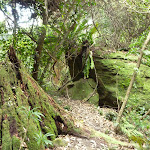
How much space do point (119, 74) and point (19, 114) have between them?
656 cm

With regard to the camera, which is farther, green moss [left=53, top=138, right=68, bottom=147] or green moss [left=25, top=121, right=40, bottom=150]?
green moss [left=53, top=138, right=68, bottom=147]

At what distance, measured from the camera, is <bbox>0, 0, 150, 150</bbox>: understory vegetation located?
8.05 ft

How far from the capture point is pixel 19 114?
2109mm

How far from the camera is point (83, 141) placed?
9.98 ft

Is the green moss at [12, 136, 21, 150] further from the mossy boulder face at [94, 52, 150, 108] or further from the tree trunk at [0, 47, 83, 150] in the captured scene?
the mossy boulder face at [94, 52, 150, 108]

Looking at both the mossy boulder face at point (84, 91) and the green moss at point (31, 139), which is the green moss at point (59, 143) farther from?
the mossy boulder face at point (84, 91)

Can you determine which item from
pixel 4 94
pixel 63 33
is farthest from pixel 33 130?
pixel 63 33

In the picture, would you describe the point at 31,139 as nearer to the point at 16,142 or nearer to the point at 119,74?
the point at 16,142

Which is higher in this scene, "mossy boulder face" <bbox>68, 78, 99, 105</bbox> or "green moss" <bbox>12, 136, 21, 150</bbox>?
"green moss" <bbox>12, 136, 21, 150</bbox>

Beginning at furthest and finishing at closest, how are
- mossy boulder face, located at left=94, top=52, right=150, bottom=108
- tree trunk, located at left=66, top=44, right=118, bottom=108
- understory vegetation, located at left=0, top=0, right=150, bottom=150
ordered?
tree trunk, located at left=66, top=44, right=118, bottom=108, mossy boulder face, located at left=94, top=52, right=150, bottom=108, understory vegetation, located at left=0, top=0, right=150, bottom=150

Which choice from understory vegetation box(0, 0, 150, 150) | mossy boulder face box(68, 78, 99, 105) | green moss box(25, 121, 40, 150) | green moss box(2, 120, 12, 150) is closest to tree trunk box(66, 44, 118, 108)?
understory vegetation box(0, 0, 150, 150)

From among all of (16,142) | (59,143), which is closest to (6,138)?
(16,142)

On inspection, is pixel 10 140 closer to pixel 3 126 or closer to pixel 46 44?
pixel 3 126

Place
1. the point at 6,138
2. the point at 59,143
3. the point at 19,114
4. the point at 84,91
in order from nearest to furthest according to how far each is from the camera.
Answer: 1. the point at 6,138
2. the point at 19,114
3. the point at 59,143
4. the point at 84,91
